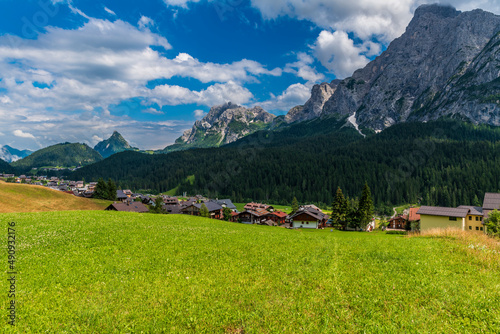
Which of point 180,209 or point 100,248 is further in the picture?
point 180,209

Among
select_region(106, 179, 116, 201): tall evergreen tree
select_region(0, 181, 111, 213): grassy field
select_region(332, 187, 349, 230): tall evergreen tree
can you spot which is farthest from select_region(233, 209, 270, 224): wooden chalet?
select_region(0, 181, 111, 213): grassy field

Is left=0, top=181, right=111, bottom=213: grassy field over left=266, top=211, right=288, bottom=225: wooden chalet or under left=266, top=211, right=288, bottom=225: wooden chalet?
over

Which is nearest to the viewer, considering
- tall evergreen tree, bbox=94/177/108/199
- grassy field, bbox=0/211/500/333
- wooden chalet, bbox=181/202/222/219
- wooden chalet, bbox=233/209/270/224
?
grassy field, bbox=0/211/500/333

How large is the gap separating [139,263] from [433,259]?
61.9ft

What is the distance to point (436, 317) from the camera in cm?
859

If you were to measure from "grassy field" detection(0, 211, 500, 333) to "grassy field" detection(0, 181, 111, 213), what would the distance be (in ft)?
170

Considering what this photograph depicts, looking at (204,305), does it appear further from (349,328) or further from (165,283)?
(349,328)

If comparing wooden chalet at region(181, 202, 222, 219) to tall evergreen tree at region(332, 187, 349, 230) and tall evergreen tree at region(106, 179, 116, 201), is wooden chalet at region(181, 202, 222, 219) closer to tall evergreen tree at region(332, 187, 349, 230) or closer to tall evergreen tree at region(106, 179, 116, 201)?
tall evergreen tree at region(106, 179, 116, 201)

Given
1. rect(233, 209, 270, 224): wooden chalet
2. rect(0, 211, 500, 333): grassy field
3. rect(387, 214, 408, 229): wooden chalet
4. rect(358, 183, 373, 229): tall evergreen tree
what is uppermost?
rect(358, 183, 373, 229): tall evergreen tree

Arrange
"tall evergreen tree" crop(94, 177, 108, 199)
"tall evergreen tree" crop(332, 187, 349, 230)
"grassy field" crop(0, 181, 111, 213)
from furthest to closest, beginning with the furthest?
"tall evergreen tree" crop(94, 177, 108, 199) < "tall evergreen tree" crop(332, 187, 349, 230) < "grassy field" crop(0, 181, 111, 213)

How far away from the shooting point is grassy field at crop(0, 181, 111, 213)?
179 feet

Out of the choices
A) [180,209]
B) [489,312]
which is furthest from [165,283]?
[180,209]

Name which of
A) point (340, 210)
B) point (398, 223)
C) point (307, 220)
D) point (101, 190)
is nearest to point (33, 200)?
point (101, 190)

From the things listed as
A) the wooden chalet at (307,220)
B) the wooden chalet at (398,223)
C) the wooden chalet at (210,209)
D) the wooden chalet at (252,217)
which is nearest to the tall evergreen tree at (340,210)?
the wooden chalet at (307,220)
